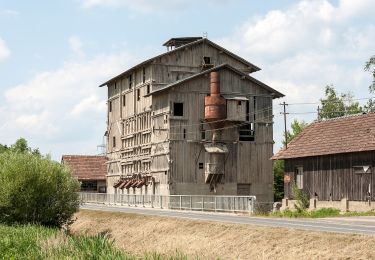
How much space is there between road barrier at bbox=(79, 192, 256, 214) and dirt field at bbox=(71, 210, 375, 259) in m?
6.75

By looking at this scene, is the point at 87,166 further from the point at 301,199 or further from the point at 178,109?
the point at 301,199

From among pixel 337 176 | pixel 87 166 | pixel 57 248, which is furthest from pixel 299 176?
pixel 87 166

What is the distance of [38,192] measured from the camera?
45.9 m

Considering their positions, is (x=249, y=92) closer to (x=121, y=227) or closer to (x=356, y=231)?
(x=121, y=227)

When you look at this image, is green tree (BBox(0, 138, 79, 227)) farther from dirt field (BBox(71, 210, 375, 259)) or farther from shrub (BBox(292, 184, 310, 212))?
shrub (BBox(292, 184, 310, 212))

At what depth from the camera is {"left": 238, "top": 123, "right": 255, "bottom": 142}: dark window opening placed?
62.8 metres

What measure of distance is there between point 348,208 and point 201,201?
12840mm

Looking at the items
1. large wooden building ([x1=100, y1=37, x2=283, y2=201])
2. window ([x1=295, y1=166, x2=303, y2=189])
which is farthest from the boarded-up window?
window ([x1=295, y1=166, x2=303, y2=189])

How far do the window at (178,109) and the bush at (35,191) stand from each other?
15.9m

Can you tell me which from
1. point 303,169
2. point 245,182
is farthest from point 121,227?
point 245,182

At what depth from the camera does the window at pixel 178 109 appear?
6144cm

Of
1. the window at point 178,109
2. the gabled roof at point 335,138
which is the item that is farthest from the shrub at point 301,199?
the window at point 178,109

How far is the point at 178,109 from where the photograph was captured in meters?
61.6

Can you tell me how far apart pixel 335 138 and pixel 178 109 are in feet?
56.3
